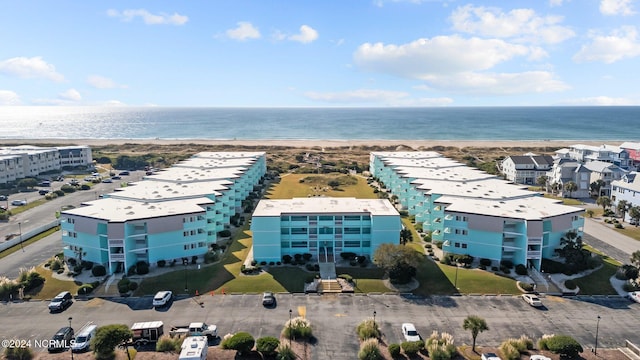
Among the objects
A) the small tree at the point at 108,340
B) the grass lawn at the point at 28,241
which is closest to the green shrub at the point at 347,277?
the small tree at the point at 108,340

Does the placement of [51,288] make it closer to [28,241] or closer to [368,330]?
[28,241]

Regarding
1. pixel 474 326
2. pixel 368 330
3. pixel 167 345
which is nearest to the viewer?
pixel 167 345

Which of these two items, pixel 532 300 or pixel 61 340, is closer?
pixel 61 340

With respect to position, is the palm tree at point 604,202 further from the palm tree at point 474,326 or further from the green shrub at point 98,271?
the green shrub at point 98,271

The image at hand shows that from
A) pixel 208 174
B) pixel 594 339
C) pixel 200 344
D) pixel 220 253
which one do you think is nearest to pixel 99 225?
pixel 220 253

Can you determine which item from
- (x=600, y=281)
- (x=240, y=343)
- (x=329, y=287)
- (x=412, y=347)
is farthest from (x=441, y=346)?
(x=600, y=281)

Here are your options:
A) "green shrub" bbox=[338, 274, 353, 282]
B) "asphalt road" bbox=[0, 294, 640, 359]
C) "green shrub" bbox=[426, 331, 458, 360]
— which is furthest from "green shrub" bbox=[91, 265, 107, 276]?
"green shrub" bbox=[426, 331, 458, 360]
